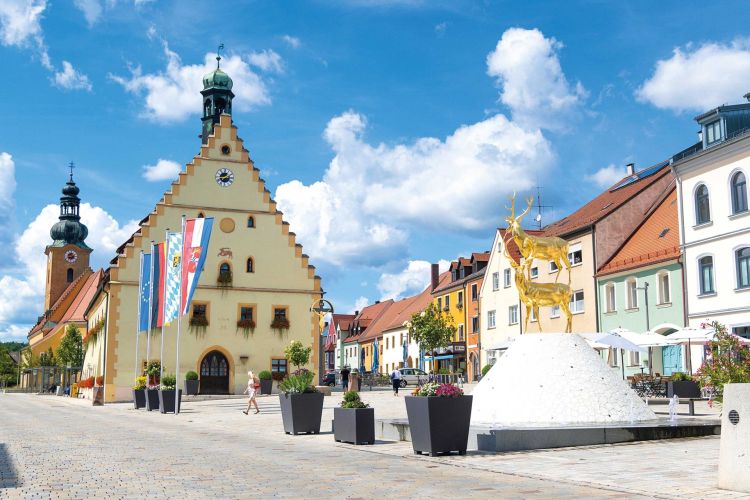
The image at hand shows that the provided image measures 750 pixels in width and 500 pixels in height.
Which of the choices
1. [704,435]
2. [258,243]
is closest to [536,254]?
[704,435]

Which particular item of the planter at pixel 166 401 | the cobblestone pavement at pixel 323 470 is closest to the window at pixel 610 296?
the planter at pixel 166 401

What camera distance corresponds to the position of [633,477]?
11.3 meters

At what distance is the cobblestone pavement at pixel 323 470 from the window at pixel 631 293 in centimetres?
3117

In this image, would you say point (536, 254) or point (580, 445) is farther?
point (536, 254)

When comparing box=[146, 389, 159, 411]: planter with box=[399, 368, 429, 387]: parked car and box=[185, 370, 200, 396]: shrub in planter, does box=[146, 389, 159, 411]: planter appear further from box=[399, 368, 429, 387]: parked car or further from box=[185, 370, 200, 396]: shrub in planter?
box=[399, 368, 429, 387]: parked car

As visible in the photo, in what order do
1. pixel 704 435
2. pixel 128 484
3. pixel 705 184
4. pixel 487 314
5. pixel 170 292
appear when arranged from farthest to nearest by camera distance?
1. pixel 487 314
2. pixel 705 184
3. pixel 170 292
4. pixel 704 435
5. pixel 128 484

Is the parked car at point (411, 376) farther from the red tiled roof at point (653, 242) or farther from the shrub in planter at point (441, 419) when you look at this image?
the shrub in planter at point (441, 419)

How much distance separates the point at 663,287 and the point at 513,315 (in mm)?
17871

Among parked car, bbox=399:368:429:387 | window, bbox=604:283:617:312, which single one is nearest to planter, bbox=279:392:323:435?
window, bbox=604:283:617:312

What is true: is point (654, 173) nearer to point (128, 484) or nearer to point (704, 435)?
point (704, 435)

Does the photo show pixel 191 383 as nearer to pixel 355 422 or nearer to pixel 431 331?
pixel 431 331

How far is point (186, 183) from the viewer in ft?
167

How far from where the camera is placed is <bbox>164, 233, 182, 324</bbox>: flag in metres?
34.4

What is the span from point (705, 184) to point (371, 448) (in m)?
29.3
